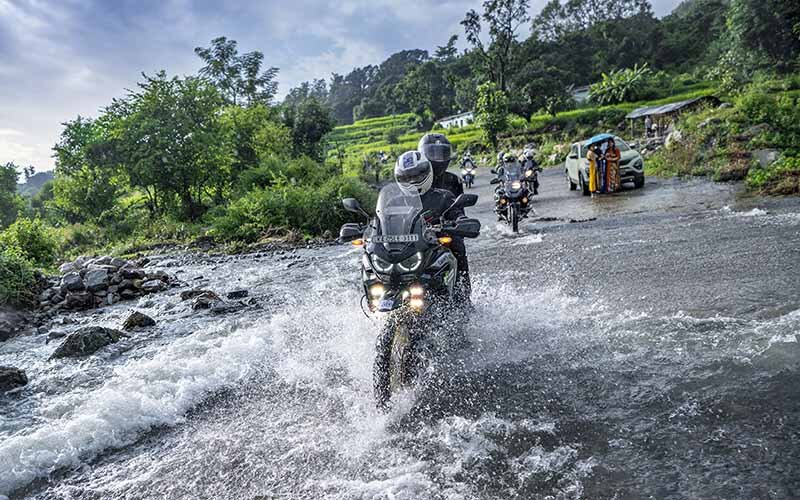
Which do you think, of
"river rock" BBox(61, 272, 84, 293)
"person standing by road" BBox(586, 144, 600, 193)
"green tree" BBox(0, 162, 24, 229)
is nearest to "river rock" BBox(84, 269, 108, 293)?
"river rock" BBox(61, 272, 84, 293)

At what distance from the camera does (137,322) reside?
26.2 ft

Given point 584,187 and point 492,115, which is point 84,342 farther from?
point 492,115

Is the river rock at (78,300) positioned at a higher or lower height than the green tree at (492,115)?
lower

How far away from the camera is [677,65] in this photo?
72.2 m

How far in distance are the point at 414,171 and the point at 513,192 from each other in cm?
781

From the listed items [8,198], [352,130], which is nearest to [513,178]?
[8,198]

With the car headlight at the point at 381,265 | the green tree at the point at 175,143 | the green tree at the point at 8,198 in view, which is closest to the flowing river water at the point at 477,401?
the car headlight at the point at 381,265

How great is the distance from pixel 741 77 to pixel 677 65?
2842cm

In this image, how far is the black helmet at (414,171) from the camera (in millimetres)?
4801

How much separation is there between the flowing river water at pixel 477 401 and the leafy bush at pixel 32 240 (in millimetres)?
7870

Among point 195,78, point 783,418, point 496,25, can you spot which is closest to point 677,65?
point 496,25

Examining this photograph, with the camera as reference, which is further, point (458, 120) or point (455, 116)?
point (455, 116)

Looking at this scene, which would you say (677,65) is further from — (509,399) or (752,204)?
(509,399)

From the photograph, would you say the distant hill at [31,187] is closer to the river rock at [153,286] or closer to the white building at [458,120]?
the river rock at [153,286]
